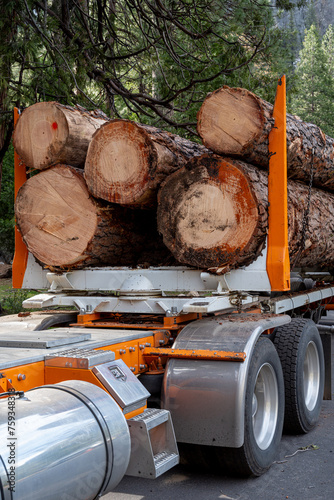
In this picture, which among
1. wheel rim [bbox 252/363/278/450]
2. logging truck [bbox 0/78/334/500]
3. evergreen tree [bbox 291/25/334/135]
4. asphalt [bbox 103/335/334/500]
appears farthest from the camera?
evergreen tree [bbox 291/25/334/135]

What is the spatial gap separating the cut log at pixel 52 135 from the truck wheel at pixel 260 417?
2.45 meters

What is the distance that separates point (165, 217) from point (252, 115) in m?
1.14

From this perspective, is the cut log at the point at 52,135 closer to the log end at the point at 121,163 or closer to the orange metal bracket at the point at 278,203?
the log end at the point at 121,163

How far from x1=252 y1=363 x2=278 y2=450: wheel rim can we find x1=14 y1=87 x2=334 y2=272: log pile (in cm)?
94

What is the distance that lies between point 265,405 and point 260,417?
11 cm

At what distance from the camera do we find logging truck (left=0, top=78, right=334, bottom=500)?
250 centimetres

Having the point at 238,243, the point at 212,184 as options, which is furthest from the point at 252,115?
the point at 238,243

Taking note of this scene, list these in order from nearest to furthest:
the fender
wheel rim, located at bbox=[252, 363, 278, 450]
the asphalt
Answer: the fender
the asphalt
wheel rim, located at bbox=[252, 363, 278, 450]

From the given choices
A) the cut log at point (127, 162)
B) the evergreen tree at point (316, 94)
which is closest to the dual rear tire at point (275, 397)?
the cut log at point (127, 162)

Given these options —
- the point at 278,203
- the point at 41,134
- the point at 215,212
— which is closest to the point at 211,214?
the point at 215,212

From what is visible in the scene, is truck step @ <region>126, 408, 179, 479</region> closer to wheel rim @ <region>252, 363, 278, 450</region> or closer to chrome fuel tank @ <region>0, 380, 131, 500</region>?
chrome fuel tank @ <region>0, 380, 131, 500</region>

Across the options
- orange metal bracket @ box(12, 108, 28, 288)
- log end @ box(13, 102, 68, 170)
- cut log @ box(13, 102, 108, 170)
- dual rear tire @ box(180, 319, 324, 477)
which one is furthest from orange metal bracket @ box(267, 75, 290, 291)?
orange metal bracket @ box(12, 108, 28, 288)

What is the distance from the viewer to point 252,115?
4543 mm

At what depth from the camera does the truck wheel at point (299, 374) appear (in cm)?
492
